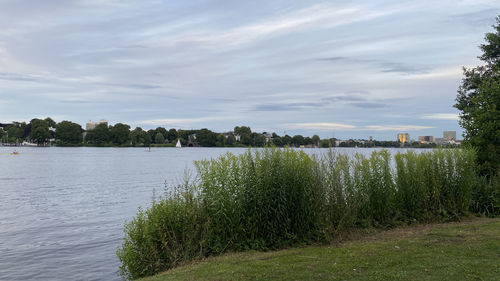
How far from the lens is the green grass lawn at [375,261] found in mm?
7473

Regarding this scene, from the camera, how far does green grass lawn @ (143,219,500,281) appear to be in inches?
294

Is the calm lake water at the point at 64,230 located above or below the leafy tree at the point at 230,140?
below

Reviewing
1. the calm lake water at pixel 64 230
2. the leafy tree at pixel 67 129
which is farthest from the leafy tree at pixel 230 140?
the calm lake water at pixel 64 230

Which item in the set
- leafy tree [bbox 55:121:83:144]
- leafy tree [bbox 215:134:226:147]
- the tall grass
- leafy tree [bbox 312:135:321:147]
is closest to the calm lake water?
leafy tree [bbox 312:135:321:147]

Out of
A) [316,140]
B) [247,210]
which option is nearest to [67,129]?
[316,140]

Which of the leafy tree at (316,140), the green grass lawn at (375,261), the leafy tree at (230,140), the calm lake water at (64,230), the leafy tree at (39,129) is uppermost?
the leafy tree at (39,129)

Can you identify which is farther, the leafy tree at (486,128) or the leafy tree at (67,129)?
the leafy tree at (67,129)

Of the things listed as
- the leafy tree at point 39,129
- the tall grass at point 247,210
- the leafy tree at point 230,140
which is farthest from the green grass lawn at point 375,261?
the leafy tree at point 39,129

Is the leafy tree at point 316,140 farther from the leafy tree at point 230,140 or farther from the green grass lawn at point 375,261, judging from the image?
the leafy tree at point 230,140

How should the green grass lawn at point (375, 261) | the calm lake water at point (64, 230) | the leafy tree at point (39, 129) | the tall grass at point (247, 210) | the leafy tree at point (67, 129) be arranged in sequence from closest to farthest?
the green grass lawn at point (375, 261) → the tall grass at point (247, 210) → the calm lake water at point (64, 230) → the leafy tree at point (39, 129) → the leafy tree at point (67, 129)

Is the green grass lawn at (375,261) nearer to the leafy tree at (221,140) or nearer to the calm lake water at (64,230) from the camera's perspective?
the calm lake water at (64,230)

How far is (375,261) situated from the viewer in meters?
8.37

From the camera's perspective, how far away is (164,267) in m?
9.95

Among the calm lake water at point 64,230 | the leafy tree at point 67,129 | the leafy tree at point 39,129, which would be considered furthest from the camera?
the leafy tree at point 67,129
